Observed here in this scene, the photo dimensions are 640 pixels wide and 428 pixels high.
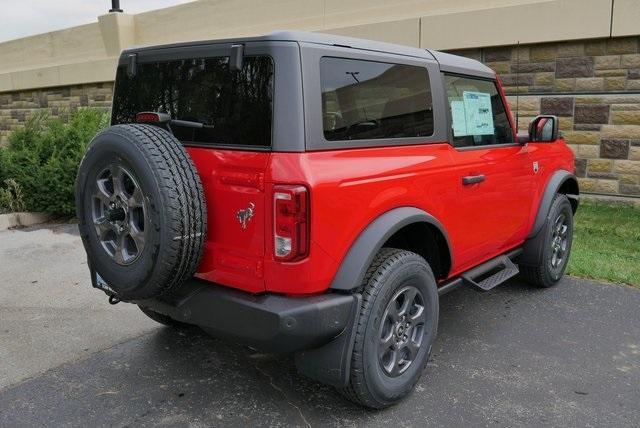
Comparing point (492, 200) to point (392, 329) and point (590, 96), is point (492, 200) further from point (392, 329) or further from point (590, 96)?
point (590, 96)

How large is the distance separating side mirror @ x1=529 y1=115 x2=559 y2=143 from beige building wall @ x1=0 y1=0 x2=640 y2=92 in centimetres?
375

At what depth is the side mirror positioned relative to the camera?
4.22 metres

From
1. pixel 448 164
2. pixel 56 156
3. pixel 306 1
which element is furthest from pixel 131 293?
pixel 306 1

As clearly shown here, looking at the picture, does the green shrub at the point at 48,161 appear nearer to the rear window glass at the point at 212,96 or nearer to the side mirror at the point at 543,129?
the rear window glass at the point at 212,96

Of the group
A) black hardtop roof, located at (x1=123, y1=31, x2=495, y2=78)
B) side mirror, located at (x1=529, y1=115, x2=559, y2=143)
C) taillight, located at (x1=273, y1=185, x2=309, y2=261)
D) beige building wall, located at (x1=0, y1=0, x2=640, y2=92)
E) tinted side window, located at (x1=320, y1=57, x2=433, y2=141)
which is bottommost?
taillight, located at (x1=273, y1=185, x2=309, y2=261)

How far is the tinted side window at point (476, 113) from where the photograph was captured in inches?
140

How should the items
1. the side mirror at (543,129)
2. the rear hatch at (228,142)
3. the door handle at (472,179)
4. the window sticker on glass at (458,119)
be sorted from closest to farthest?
the rear hatch at (228,142) < the door handle at (472,179) < the window sticker on glass at (458,119) < the side mirror at (543,129)

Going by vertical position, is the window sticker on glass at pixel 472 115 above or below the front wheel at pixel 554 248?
above

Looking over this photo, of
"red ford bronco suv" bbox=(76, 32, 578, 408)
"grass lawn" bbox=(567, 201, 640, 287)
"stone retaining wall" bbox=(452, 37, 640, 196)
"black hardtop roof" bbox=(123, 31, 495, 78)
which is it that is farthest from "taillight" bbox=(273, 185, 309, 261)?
"stone retaining wall" bbox=(452, 37, 640, 196)

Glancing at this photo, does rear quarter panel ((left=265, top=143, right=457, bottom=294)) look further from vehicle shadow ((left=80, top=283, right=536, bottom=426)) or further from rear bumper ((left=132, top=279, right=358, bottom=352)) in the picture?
vehicle shadow ((left=80, top=283, right=536, bottom=426))

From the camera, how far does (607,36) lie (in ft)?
23.5

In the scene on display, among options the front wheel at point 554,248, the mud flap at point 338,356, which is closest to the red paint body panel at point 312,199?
the mud flap at point 338,356

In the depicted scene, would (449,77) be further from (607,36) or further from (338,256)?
(607,36)

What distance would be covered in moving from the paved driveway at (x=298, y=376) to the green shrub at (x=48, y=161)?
10.7 feet
